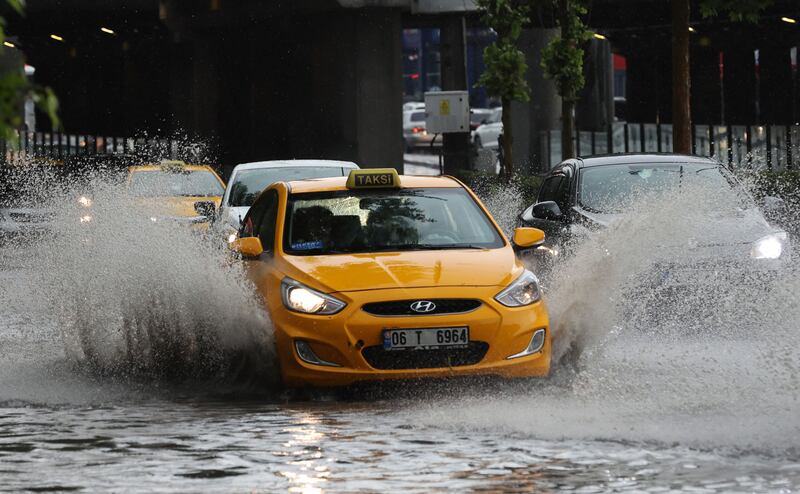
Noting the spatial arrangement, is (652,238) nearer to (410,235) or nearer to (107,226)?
(410,235)

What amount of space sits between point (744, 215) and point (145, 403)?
6.44m

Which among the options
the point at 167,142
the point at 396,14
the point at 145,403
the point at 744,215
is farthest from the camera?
the point at 167,142

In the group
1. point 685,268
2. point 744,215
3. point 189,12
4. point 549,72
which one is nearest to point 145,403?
point 685,268

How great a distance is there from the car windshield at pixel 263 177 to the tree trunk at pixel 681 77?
20.3ft

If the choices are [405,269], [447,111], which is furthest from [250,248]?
[447,111]

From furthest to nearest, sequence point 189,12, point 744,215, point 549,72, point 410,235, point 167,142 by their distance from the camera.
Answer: point 167,142 < point 189,12 < point 549,72 < point 744,215 < point 410,235

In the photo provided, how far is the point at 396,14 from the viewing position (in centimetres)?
4206

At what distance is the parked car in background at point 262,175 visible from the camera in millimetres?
19734

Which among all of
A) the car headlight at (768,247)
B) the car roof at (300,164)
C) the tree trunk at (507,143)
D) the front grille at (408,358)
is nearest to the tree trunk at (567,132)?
the tree trunk at (507,143)

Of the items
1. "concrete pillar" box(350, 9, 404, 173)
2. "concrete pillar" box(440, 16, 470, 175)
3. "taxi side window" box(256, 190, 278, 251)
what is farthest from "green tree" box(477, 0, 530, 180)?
"taxi side window" box(256, 190, 278, 251)

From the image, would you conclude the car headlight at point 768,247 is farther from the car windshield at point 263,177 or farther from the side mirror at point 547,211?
the car windshield at point 263,177

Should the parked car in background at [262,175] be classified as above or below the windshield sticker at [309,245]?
above

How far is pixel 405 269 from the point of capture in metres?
10.3

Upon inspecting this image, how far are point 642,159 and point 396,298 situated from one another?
6.82 m
